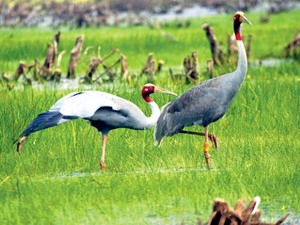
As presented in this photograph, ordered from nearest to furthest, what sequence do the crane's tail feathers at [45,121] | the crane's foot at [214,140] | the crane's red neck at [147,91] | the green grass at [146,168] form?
the green grass at [146,168], the crane's tail feathers at [45,121], the crane's foot at [214,140], the crane's red neck at [147,91]

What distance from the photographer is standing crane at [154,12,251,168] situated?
28.7 feet

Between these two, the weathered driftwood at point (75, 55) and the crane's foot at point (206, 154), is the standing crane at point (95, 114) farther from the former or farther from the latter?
the weathered driftwood at point (75, 55)

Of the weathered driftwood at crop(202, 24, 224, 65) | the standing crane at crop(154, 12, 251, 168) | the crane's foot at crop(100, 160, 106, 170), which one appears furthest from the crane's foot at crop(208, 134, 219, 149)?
the weathered driftwood at crop(202, 24, 224, 65)

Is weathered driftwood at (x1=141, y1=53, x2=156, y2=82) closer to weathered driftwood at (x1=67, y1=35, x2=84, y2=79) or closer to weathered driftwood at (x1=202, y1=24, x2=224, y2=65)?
weathered driftwood at (x1=67, y1=35, x2=84, y2=79)

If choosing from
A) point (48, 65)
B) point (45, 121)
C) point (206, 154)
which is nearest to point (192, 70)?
point (48, 65)

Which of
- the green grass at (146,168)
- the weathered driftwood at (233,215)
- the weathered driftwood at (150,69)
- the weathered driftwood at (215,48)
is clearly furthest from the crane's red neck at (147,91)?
the weathered driftwood at (215,48)

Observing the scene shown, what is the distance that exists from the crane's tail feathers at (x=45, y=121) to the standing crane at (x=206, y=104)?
38.9 inches

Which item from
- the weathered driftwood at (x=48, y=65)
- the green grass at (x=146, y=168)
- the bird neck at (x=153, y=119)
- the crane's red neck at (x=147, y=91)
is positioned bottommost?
the green grass at (x=146, y=168)

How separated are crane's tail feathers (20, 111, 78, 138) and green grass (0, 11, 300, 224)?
1.17 ft

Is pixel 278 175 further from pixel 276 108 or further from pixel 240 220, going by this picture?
pixel 276 108

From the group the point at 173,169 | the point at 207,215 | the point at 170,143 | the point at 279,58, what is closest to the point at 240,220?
the point at 207,215

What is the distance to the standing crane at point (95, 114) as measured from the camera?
8.38 metres

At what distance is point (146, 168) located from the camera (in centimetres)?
866

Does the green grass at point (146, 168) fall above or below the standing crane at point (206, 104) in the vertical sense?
below
